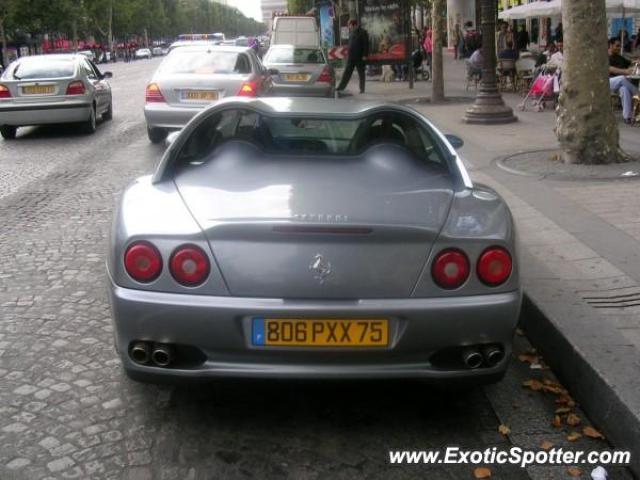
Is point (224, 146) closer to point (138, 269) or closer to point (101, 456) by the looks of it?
point (138, 269)

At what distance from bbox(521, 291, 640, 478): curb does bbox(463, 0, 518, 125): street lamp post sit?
9257mm

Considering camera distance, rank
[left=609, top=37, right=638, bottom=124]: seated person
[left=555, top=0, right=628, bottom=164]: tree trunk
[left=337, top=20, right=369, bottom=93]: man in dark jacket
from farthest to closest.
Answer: [left=337, top=20, right=369, bottom=93]: man in dark jacket → [left=609, top=37, right=638, bottom=124]: seated person → [left=555, top=0, right=628, bottom=164]: tree trunk

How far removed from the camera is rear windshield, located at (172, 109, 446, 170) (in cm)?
422

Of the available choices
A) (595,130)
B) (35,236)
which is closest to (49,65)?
(35,236)

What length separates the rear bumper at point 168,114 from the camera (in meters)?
12.2

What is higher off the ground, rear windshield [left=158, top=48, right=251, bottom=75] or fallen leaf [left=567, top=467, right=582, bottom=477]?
rear windshield [left=158, top=48, right=251, bottom=75]

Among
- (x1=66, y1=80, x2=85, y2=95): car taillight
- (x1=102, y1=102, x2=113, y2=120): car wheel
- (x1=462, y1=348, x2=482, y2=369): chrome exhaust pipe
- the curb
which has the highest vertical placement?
(x1=66, y1=80, x2=85, y2=95): car taillight

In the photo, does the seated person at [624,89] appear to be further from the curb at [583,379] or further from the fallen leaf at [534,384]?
the fallen leaf at [534,384]

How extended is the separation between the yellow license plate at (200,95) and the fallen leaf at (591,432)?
9.72 metres

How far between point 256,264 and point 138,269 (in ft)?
1.62

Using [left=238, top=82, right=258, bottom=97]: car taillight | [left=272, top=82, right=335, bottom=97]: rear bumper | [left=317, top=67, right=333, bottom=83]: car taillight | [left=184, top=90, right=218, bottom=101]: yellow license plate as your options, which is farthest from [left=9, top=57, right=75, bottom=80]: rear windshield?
[left=317, top=67, right=333, bottom=83]: car taillight

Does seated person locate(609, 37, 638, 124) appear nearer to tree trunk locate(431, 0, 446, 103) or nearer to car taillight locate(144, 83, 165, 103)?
tree trunk locate(431, 0, 446, 103)

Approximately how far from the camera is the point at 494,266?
325 cm

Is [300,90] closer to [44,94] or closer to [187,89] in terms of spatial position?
[44,94]
